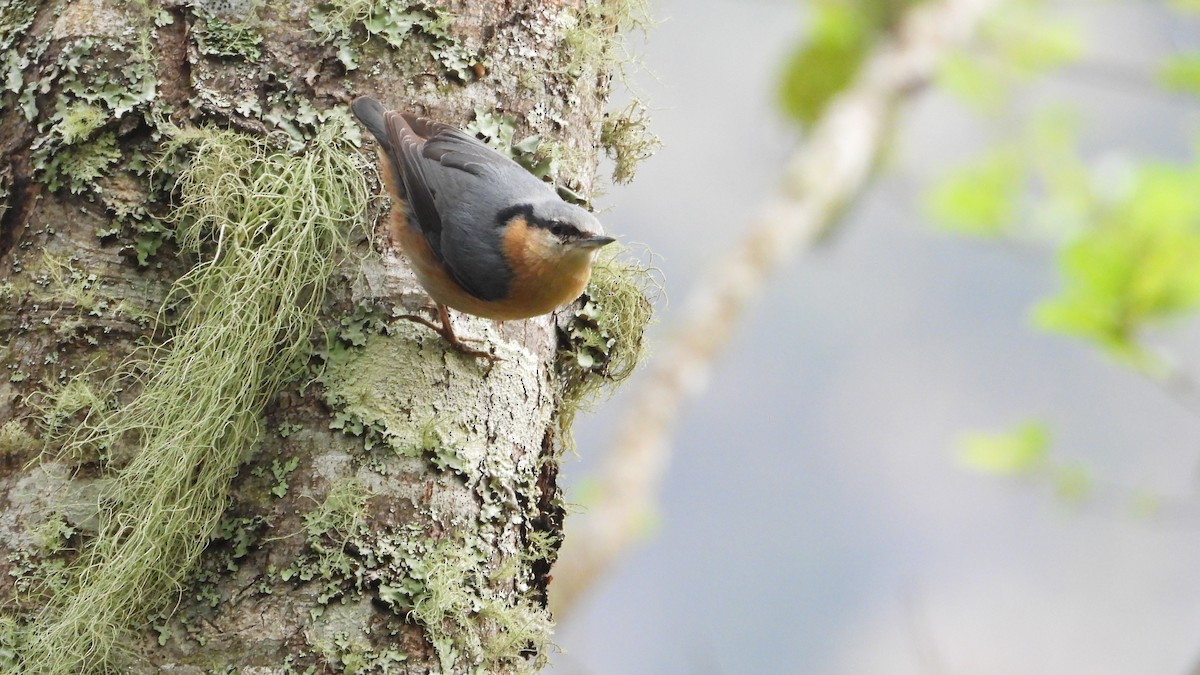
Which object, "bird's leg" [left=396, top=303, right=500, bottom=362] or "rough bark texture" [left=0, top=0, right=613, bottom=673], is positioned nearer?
"rough bark texture" [left=0, top=0, right=613, bottom=673]

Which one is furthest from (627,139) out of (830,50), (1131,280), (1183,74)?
(830,50)

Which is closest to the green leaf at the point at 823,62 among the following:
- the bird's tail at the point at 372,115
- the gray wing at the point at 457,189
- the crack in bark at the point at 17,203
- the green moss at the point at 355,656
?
the gray wing at the point at 457,189

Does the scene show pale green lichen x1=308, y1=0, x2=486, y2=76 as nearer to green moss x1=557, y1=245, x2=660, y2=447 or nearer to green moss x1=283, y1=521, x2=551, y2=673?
green moss x1=557, y1=245, x2=660, y2=447

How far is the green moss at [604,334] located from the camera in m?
2.29

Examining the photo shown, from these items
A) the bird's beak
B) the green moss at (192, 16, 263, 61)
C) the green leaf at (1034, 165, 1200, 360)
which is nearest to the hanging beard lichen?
the green moss at (192, 16, 263, 61)

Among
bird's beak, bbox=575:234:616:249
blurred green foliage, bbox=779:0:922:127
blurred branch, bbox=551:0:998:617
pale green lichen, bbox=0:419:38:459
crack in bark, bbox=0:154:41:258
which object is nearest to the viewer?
pale green lichen, bbox=0:419:38:459

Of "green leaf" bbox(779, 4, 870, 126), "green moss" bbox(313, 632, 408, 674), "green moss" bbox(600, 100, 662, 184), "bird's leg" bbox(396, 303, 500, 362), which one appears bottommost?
"green moss" bbox(313, 632, 408, 674)

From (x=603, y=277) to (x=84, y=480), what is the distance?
1.09 metres

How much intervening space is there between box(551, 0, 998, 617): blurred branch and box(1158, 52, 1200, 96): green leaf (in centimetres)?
154

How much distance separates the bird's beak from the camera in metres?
2.15

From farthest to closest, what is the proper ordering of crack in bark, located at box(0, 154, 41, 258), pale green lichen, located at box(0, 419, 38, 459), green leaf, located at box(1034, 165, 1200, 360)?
green leaf, located at box(1034, 165, 1200, 360)
crack in bark, located at box(0, 154, 41, 258)
pale green lichen, located at box(0, 419, 38, 459)

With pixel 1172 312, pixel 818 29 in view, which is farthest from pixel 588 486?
pixel 818 29

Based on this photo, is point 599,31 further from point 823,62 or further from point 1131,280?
point 823,62

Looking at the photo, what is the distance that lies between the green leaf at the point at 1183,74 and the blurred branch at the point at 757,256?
5.06 ft
